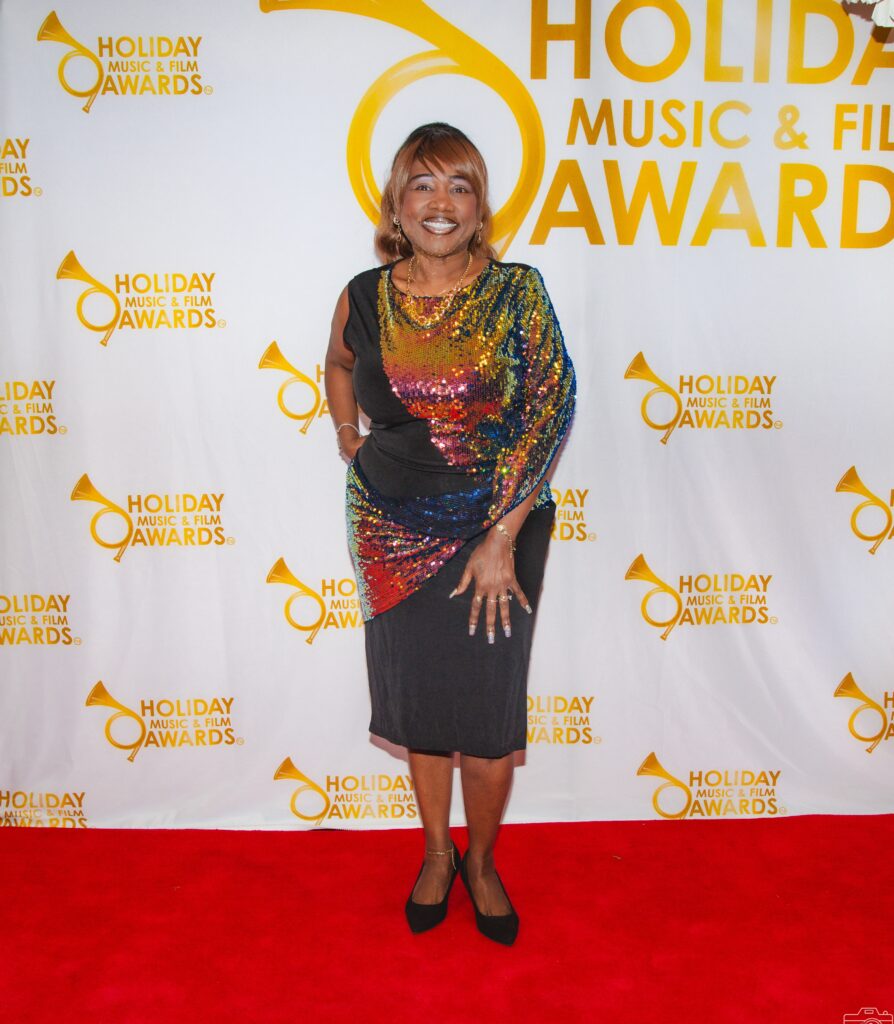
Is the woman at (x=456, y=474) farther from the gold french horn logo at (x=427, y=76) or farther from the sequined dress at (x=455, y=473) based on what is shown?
the gold french horn logo at (x=427, y=76)

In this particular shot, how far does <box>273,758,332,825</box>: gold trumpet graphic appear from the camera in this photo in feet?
9.00

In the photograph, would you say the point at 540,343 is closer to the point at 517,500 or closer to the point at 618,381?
the point at 517,500

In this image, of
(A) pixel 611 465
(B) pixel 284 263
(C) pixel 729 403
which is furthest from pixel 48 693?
(C) pixel 729 403

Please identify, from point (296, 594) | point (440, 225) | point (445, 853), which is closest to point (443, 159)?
point (440, 225)

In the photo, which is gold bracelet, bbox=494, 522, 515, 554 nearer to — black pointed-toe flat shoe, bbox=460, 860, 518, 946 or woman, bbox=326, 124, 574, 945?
woman, bbox=326, 124, 574, 945

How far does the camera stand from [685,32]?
2.50 meters

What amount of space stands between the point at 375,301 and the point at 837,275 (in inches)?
53.9

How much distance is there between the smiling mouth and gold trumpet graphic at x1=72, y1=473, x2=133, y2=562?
1.24 m

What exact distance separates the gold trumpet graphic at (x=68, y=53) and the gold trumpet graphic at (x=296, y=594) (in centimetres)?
136

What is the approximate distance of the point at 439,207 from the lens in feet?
6.62

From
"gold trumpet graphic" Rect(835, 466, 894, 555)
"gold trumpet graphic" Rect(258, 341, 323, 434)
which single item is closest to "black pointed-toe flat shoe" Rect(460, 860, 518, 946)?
"gold trumpet graphic" Rect(258, 341, 323, 434)

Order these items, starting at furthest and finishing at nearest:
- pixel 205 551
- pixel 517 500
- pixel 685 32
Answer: pixel 205 551 → pixel 685 32 → pixel 517 500

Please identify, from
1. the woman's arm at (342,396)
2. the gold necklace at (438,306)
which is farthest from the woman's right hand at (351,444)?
the gold necklace at (438,306)

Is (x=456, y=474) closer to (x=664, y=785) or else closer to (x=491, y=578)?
(x=491, y=578)
